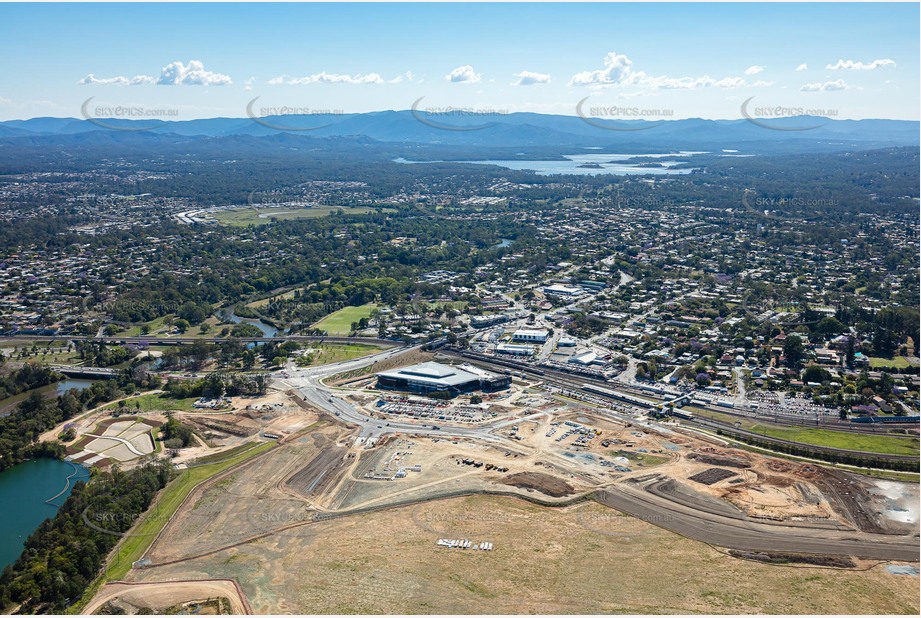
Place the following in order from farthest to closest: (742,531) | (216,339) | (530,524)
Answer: (216,339), (530,524), (742,531)

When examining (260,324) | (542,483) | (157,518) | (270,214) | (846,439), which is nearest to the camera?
(157,518)

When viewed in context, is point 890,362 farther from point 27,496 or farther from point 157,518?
point 27,496

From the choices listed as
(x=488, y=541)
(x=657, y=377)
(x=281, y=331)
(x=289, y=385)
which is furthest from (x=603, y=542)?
(x=281, y=331)

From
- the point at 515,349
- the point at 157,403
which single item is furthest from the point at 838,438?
the point at 157,403

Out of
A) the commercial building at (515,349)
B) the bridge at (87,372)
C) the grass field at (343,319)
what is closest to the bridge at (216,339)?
the grass field at (343,319)

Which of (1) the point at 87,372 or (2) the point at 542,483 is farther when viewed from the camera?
(1) the point at 87,372

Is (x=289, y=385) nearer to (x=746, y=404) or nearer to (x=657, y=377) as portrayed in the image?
(x=657, y=377)

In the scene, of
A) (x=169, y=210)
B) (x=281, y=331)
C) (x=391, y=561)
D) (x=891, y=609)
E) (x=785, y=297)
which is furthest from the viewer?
(x=169, y=210)

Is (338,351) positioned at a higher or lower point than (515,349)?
lower
